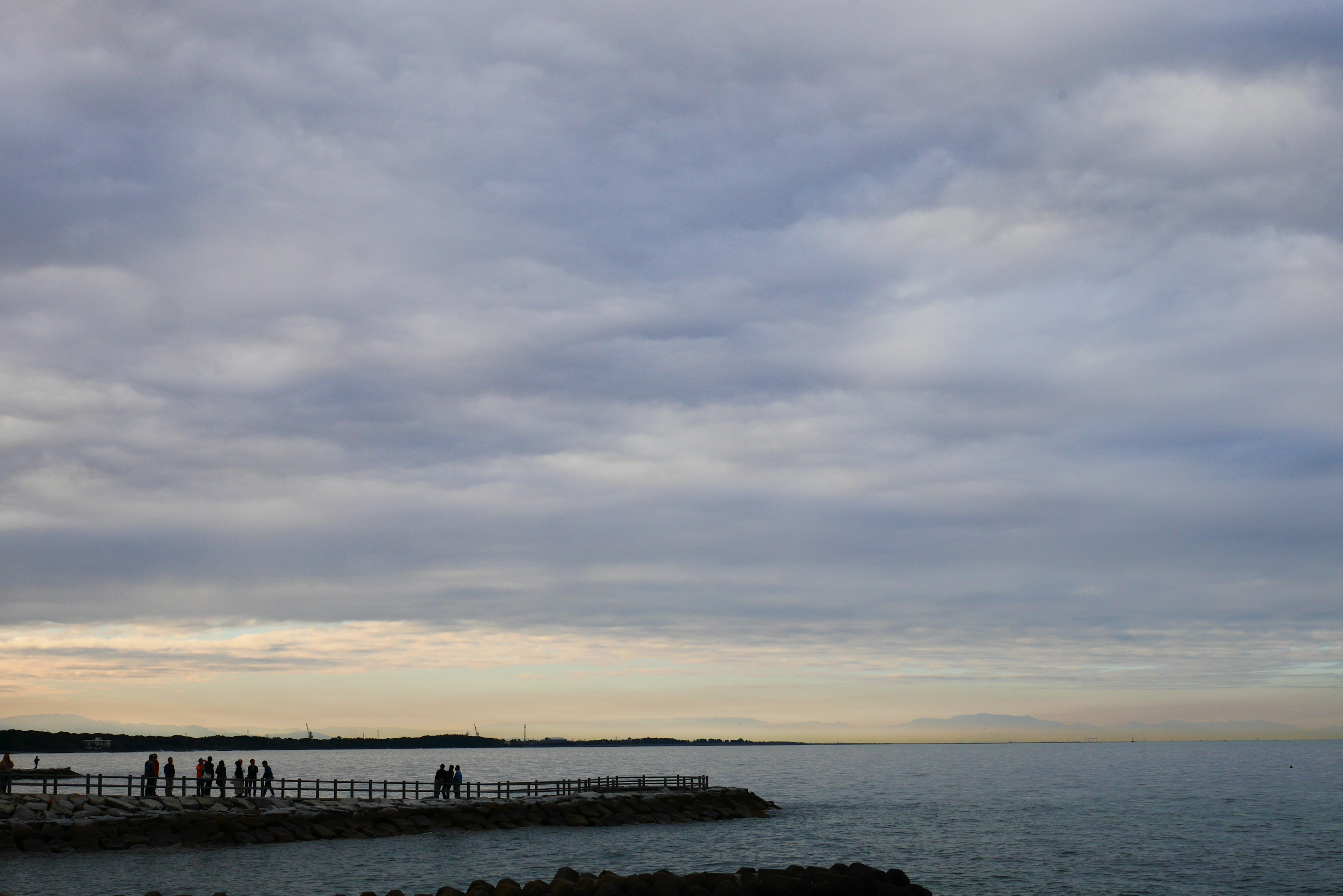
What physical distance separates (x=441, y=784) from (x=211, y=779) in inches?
459

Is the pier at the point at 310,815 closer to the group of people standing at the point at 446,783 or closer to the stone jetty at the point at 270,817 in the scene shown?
the stone jetty at the point at 270,817

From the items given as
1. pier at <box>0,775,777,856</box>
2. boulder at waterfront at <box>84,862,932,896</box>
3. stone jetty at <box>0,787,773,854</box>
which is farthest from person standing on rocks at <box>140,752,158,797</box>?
boulder at waterfront at <box>84,862,932,896</box>

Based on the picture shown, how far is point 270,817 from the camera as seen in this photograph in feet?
139

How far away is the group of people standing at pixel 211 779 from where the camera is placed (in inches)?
1715

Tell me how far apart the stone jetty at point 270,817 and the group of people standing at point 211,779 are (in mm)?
1095

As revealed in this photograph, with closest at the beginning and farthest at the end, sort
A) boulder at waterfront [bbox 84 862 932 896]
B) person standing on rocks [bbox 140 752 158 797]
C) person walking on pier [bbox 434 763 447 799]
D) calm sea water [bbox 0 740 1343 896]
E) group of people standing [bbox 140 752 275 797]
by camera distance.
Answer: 1. boulder at waterfront [bbox 84 862 932 896]
2. calm sea water [bbox 0 740 1343 896]
3. person standing on rocks [bbox 140 752 158 797]
4. group of people standing [bbox 140 752 275 797]
5. person walking on pier [bbox 434 763 447 799]

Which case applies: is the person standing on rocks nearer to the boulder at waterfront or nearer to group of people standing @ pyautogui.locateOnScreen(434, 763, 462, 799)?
group of people standing @ pyautogui.locateOnScreen(434, 763, 462, 799)

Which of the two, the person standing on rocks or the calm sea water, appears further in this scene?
the person standing on rocks

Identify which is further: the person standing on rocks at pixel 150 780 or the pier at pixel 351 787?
the pier at pixel 351 787

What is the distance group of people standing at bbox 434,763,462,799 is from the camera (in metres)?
51.7

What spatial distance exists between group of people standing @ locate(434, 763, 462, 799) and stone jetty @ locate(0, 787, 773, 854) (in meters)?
0.98

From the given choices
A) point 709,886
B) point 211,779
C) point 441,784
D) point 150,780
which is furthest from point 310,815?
point 709,886

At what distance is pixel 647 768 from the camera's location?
17038cm

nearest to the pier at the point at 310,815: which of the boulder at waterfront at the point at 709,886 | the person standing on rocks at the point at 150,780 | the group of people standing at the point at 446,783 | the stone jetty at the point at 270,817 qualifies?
the stone jetty at the point at 270,817
